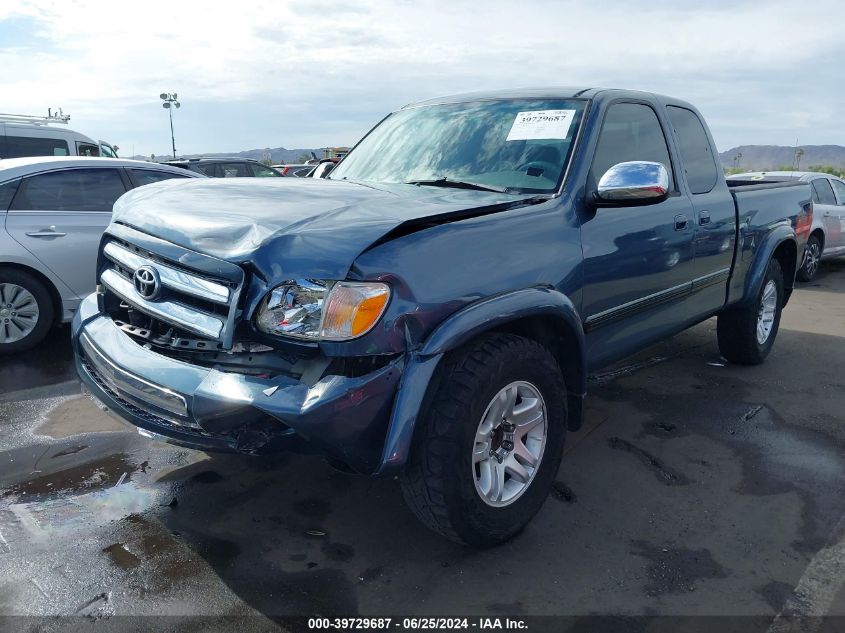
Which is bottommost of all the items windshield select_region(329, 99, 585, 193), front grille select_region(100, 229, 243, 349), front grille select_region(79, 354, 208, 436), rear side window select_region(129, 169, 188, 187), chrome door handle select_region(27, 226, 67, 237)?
front grille select_region(79, 354, 208, 436)

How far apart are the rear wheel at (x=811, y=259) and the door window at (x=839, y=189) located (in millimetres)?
1124

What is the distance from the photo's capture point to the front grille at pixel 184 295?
2.44 meters

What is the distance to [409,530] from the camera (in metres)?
3.02

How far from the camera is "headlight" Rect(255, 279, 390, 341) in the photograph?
230cm

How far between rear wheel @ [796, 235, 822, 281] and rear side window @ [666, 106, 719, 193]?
19.7 feet

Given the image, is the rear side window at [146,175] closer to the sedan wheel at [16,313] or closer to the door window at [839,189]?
the sedan wheel at [16,313]

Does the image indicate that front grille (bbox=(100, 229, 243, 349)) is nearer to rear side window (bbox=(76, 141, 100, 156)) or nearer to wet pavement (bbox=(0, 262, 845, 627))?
wet pavement (bbox=(0, 262, 845, 627))

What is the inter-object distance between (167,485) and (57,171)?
359 cm

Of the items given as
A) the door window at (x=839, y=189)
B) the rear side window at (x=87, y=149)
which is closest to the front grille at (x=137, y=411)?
the door window at (x=839, y=189)

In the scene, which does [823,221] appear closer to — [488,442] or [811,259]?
[811,259]

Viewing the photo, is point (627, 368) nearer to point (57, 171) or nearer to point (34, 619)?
point (34, 619)

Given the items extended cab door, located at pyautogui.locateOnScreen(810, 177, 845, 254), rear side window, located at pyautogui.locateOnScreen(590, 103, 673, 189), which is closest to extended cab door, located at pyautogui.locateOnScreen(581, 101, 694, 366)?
rear side window, located at pyautogui.locateOnScreen(590, 103, 673, 189)

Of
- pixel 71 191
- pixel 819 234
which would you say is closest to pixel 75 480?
pixel 71 191

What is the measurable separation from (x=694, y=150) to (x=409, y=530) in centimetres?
306
